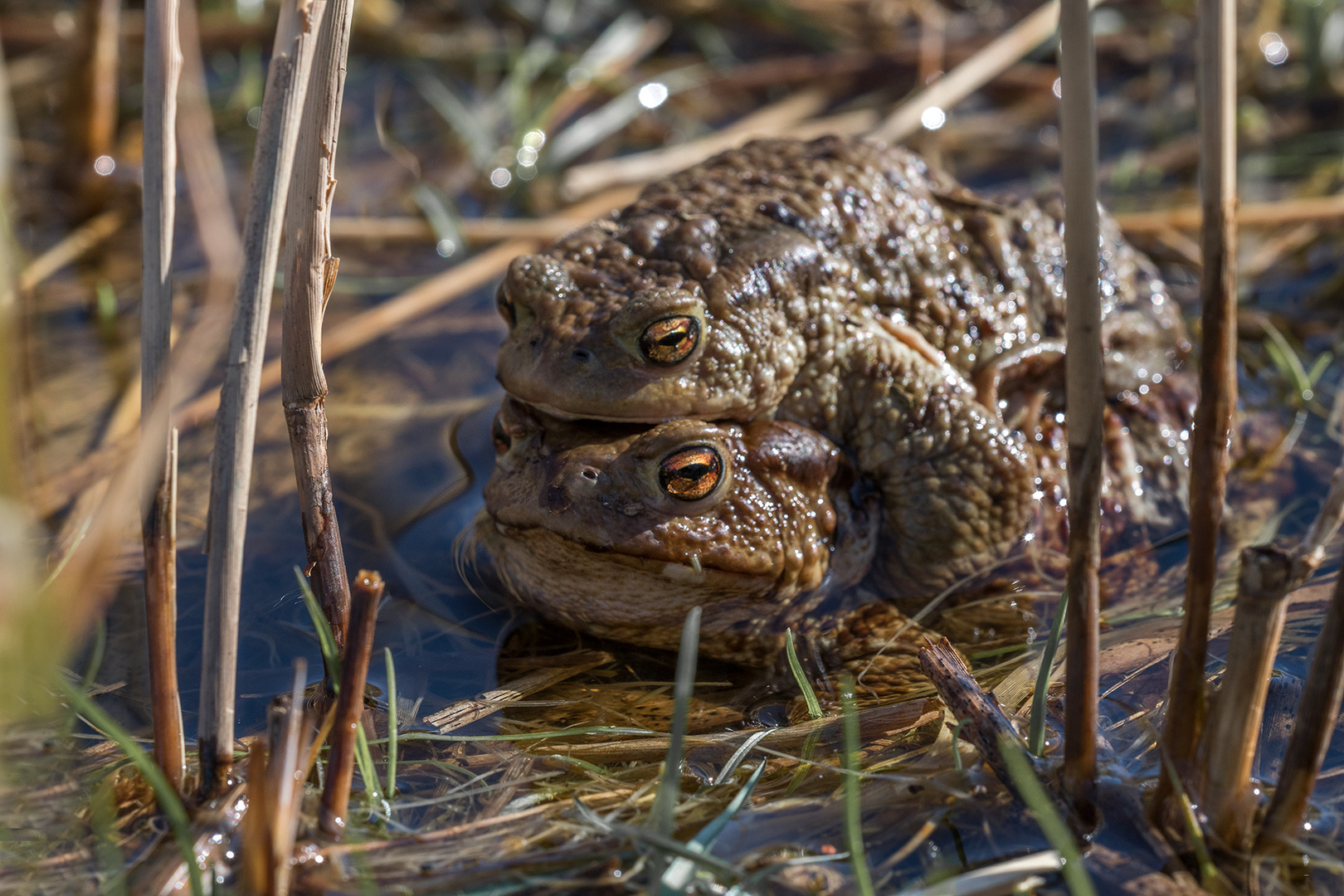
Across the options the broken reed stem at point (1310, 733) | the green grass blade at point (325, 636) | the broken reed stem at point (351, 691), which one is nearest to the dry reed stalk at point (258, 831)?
the broken reed stem at point (351, 691)

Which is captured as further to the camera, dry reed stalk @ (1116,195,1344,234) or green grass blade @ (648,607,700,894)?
dry reed stalk @ (1116,195,1344,234)

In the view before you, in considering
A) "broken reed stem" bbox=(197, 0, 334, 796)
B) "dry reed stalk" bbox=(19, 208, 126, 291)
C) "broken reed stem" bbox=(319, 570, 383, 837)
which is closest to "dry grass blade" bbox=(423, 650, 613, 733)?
"broken reed stem" bbox=(319, 570, 383, 837)

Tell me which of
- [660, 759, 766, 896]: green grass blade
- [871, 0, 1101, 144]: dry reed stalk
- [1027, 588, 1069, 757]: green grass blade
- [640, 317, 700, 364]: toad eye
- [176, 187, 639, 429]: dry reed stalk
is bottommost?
[660, 759, 766, 896]: green grass blade

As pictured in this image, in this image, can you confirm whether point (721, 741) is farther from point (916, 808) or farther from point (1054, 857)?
point (1054, 857)

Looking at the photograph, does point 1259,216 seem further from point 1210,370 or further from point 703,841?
point 703,841

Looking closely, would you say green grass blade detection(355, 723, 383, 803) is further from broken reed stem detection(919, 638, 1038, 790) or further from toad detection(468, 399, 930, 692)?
broken reed stem detection(919, 638, 1038, 790)

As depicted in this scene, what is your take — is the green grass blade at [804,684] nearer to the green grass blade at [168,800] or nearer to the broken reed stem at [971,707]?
the broken reed stem at [971,707]

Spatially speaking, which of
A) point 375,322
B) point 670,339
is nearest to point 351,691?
point 670,339
